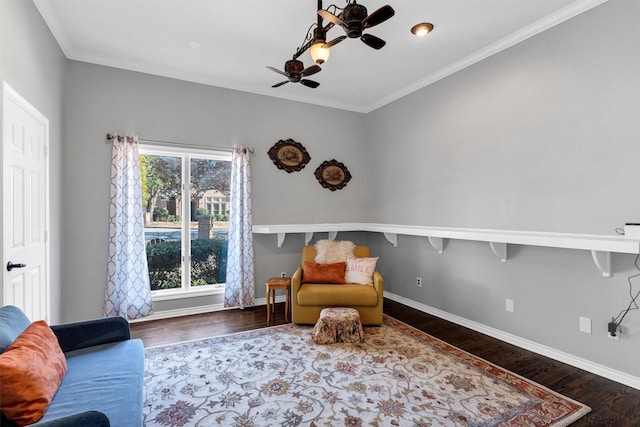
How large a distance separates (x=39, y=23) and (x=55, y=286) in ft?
7.85

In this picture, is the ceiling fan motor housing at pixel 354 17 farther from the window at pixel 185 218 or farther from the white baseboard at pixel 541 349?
the white baseboard at pixel 541 349

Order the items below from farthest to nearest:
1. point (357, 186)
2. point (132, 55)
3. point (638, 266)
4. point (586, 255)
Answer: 1. point (357, 186)
2. point (132, 55)
3. point (586, 255)
4. point (638, 266)

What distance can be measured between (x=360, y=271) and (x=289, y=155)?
203 centimetres

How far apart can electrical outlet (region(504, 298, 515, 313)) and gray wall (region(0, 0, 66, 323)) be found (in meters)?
4.46

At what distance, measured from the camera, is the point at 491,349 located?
300 cm

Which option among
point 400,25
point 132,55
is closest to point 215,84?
point 132,55

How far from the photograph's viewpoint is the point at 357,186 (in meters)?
5.20

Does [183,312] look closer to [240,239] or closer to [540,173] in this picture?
[240,239]

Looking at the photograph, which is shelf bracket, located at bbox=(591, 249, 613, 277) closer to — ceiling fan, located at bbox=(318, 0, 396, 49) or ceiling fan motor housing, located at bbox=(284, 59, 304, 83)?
ceiling fan, located at bbox=(318, 0, 396, 49)

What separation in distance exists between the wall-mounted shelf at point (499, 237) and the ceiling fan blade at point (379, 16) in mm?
2106

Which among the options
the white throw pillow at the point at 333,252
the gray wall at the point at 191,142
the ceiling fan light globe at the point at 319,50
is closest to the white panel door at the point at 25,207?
the gray wall at the point at 191,142

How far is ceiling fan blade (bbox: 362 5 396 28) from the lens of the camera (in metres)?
1.84

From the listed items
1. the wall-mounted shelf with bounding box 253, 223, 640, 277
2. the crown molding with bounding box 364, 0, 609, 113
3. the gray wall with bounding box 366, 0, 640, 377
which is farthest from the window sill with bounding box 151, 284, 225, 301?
the crown molding with bounding box 364, 0, 609, 113

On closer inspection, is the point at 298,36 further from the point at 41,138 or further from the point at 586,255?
the point at 586,255
